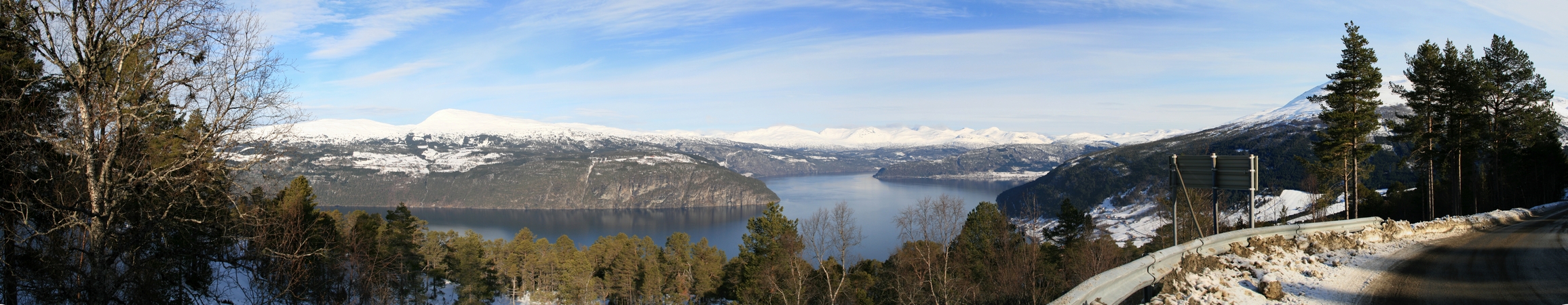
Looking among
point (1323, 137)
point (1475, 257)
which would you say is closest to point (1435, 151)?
point (1323, 137)

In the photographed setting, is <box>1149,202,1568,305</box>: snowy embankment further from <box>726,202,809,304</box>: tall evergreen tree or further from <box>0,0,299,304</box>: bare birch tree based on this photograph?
<box>726,202,809,304</box>: tall evergreen tree

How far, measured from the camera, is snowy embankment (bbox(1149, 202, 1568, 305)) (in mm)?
5723

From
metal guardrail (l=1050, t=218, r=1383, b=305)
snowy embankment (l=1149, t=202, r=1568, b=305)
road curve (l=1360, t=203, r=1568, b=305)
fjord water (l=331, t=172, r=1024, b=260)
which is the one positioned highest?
metal guardrail (l=1050, t=218, r=1383, b=305)

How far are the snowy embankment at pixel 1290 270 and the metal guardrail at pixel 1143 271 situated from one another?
93 mm

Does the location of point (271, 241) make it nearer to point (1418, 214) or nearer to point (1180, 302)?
point (1180, 302)

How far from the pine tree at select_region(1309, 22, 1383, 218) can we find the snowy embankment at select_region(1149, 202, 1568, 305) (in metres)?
15.0

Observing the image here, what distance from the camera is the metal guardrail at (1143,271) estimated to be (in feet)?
15.6

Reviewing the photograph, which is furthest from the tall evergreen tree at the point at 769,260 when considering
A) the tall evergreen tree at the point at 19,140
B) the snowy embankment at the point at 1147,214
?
the tall evergreen tree at the point at 19,140

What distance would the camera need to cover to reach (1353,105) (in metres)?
22.8

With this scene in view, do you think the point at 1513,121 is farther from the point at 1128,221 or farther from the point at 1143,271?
the point at 1128,221

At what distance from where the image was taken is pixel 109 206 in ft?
24.8

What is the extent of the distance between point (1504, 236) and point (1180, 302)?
41.6ft

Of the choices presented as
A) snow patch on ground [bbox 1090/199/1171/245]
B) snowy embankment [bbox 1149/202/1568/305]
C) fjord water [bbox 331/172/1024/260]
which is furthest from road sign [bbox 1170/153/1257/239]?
snow patch on ground [bbox 1090/199/1171/245]

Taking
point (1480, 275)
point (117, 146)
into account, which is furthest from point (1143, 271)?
point (117, 146)
